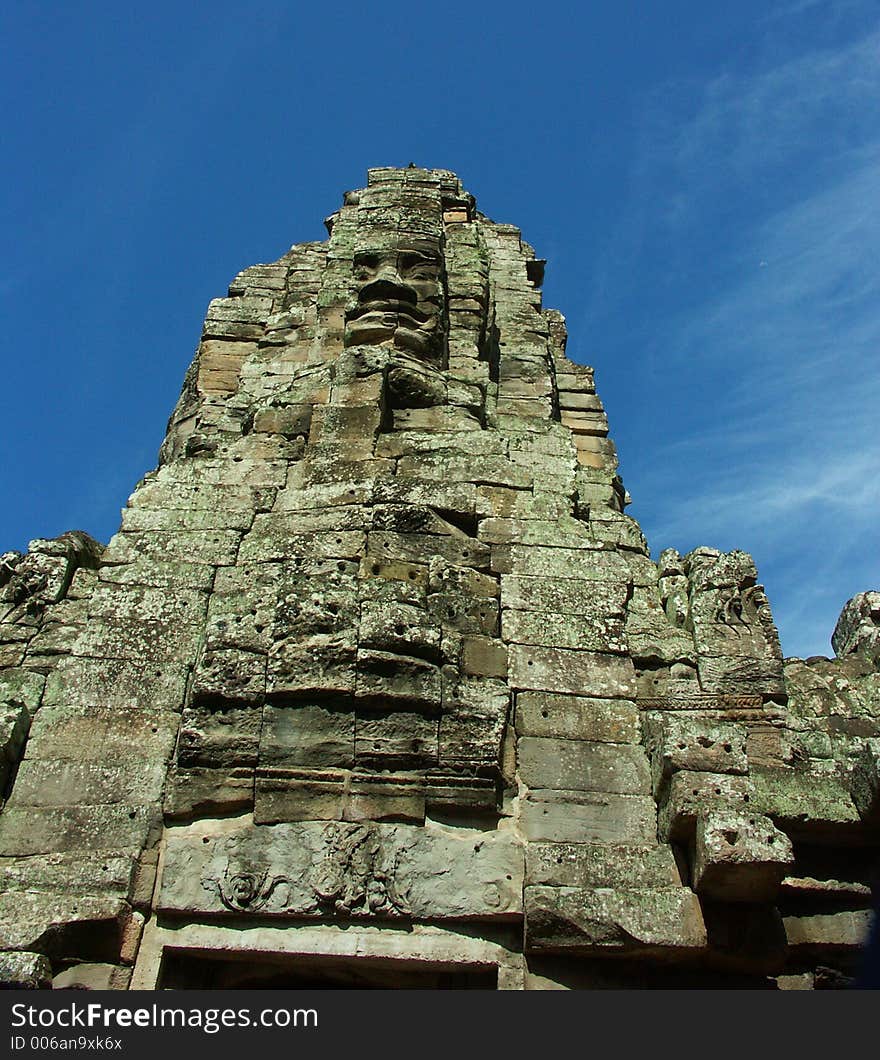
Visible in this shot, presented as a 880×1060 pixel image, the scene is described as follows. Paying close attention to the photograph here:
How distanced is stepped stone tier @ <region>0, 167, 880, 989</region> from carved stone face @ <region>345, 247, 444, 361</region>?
0.93 meters

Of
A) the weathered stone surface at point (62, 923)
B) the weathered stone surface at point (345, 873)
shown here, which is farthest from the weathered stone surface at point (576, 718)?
the weathered stone surface at point (62, 923)

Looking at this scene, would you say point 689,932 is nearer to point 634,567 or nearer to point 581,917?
Answer: point 581,917

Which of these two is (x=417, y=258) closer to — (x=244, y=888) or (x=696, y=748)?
(x=696, y=748)

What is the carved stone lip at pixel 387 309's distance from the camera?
884 centimetres

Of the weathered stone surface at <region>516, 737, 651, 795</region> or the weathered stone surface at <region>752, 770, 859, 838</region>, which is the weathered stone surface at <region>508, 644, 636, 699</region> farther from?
the weathered stone surface at <region>752, 770, 859, 838</region>


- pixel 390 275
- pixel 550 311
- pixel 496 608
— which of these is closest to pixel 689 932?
pixel 496 608

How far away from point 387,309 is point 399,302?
0.46ft

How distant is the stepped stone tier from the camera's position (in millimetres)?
4949

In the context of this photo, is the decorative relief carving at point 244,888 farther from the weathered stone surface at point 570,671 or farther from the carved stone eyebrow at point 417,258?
the carved stone eyebrow at point 417,258

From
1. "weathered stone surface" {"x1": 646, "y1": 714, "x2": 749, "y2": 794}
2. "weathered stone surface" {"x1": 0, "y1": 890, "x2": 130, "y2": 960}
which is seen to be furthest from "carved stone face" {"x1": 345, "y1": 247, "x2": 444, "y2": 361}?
"weathered stone surface" {"x1": 0, "y1": 890, "x2": 130, "y2": 960}

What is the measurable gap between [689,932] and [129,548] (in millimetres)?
4065

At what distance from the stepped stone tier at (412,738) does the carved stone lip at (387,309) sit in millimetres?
1159

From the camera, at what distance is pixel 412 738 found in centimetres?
549
